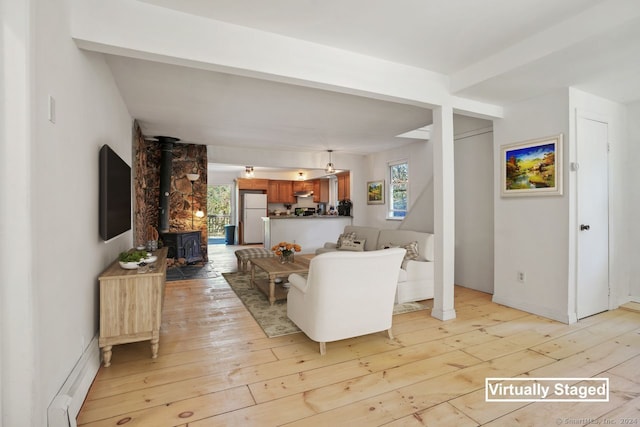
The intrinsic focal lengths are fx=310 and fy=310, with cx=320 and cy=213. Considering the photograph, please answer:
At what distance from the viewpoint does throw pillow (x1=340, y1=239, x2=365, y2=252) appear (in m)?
5.55

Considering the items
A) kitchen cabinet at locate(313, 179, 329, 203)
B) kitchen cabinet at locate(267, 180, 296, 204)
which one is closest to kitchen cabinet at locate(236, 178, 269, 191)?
kitchen cabinet at locate(267, 180, 296, 204)

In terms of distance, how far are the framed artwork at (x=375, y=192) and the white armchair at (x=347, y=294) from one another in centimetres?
512

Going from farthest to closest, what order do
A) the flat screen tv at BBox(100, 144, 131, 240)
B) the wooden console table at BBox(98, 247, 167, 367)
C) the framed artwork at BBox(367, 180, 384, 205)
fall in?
the framed artwork at BBox(367, 180, 384, 205), the flat screen tv at BBox(100, 144, 131, 240), the wooden console table at BBox(98, 247, 167, 367)

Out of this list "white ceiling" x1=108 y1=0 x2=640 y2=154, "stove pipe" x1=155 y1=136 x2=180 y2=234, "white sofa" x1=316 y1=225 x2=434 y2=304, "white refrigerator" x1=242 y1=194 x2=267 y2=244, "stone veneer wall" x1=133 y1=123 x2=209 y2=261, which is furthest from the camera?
"white refrigerator" x1=242 y1=194 x2=267 y2=244

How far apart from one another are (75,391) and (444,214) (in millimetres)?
3446

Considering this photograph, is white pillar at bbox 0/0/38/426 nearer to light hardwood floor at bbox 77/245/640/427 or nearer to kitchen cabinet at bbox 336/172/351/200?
light hardwood floor at bbox 77/245/640/427

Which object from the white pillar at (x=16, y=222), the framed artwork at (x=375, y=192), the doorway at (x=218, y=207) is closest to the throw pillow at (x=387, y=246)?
the framed artwork at (x=375, y=192)

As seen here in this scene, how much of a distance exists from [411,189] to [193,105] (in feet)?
15.1

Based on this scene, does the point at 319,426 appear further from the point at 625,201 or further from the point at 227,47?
the point at 625,201

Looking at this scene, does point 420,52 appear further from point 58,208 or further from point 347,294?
point 58,208

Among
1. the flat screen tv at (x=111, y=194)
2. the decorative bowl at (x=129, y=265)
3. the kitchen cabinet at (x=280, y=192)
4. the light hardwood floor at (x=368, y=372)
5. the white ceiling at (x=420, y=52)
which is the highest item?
the white ceiling at (x=420, y=52)

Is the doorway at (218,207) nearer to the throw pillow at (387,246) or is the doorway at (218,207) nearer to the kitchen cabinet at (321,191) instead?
the kitchen cabinet at (321,191)

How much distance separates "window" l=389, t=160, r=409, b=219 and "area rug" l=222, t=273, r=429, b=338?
342cm

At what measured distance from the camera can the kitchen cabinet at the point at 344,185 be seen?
8.56m
